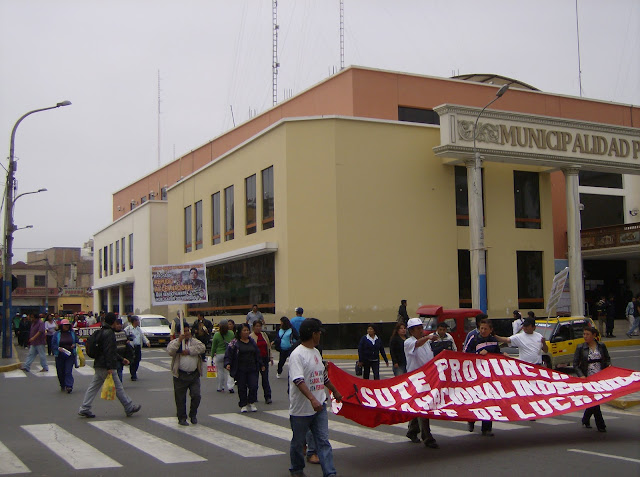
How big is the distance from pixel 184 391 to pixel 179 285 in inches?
428

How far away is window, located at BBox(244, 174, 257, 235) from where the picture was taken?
34.0m

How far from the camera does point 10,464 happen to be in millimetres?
9062

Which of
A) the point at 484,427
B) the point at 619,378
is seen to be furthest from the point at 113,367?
the point at 619,378

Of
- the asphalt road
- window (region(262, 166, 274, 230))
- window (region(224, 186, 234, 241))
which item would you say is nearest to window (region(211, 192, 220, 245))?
window (region(224, 186, 234, 241))

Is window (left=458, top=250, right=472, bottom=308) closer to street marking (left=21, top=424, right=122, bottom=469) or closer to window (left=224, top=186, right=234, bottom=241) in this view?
window (left=224, top=186, right=234, bottom=241)

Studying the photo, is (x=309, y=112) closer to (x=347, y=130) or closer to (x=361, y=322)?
(x=347, y=130)

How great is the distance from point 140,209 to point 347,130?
26.2 meters

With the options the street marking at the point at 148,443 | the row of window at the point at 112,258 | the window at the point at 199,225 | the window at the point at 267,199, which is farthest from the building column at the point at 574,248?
the row of window at the point at 112,258

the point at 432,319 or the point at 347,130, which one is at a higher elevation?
the point at 347,130

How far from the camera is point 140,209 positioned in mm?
51969

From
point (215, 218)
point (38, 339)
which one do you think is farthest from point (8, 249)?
point (215, 218)

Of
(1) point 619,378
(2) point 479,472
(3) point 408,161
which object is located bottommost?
(2) point 479,472

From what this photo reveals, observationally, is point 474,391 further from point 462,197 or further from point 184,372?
point 462,197

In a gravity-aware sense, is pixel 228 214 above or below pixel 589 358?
above
